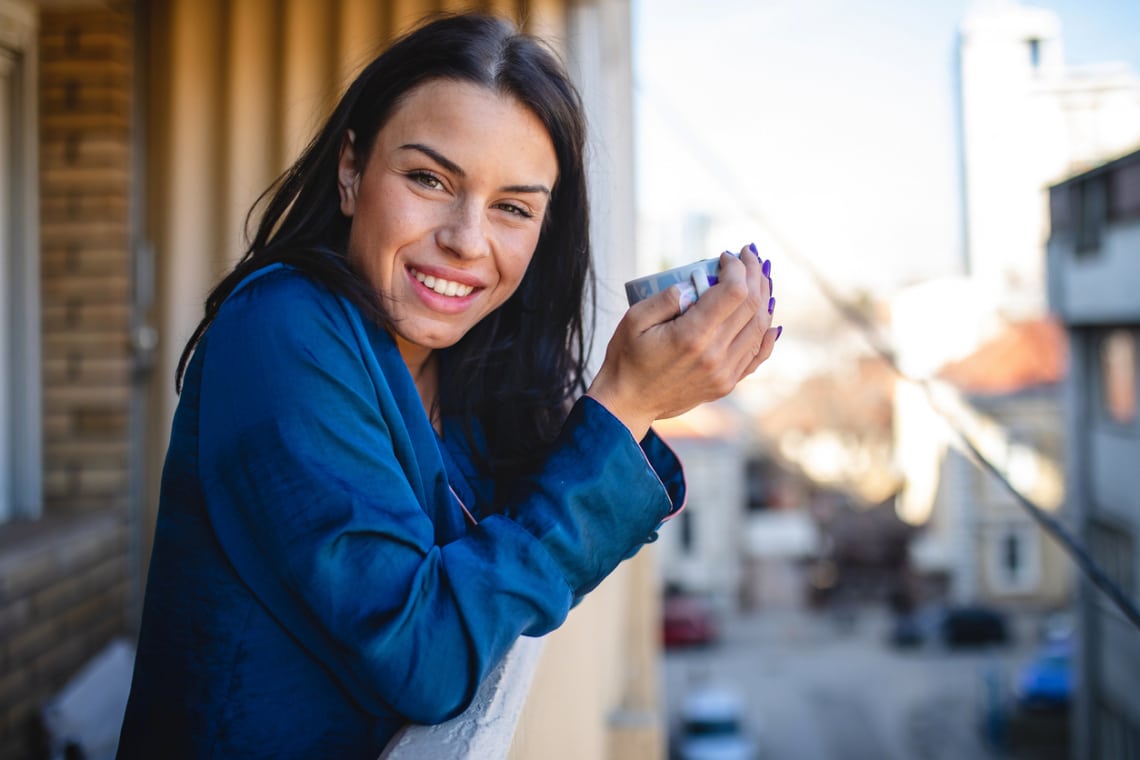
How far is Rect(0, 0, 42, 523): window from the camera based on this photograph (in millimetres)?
2965

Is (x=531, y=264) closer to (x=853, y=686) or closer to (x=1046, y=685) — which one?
(x=1046, y=685)

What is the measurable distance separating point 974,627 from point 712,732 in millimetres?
9051

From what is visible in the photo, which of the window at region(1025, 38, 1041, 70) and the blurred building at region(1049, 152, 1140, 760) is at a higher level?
the window at region(1025, 38, 1041, 70)

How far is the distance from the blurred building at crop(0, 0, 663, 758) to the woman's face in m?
1.95

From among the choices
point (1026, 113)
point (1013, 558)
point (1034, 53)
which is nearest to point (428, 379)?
point (1034, 53)

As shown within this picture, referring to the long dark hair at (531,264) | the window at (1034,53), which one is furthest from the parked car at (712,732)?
the long dark hair at (531,264)

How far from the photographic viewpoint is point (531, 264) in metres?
1.26

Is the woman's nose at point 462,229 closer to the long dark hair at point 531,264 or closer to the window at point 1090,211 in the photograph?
the long dark hair at point 531,264

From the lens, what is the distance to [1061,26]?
1009cm

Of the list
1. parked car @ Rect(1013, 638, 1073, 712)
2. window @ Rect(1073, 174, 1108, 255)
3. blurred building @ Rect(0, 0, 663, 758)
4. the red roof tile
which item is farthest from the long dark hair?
the red roof tile

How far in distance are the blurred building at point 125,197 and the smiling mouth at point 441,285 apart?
A: 1.95 m

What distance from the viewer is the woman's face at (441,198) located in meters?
0.97

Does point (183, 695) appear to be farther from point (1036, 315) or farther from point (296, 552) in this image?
point (1036, 315)

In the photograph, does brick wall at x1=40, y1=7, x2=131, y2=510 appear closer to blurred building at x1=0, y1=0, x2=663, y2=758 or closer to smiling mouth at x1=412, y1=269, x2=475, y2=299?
blurred building at x1=0, y1=0, x2=663, y2=758
